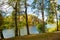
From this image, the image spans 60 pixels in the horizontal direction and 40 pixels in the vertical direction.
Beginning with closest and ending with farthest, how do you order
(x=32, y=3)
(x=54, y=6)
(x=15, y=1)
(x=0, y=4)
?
(x=0, y=4)
(x=15, y=1)
(x=32, y=3)
(x=54, y=6)

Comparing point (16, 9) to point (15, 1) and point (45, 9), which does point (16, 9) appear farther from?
point (45, 9)

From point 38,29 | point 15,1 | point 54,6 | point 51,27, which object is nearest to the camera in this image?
point 15,1

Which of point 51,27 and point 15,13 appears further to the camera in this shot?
point 51,27

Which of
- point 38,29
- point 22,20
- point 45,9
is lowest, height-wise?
point 38,29

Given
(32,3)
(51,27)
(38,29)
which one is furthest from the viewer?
(51,27)

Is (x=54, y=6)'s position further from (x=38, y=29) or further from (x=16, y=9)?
(x=16, y=9)

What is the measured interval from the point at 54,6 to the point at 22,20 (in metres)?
5.88

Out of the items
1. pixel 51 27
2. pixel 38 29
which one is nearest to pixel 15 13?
pixel 38 29

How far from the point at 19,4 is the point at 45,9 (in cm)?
546

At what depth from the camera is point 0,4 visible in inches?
645

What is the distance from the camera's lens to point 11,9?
62.5 feet

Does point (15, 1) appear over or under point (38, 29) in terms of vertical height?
over

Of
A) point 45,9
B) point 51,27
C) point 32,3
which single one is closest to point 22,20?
point 32,3

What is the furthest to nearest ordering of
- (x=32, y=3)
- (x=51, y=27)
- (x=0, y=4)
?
(x=51, y=27) → (x=32, y=3) → (x=0, y=4)
